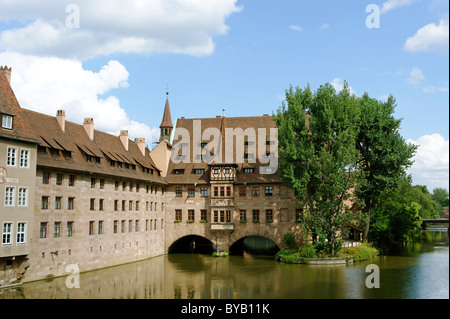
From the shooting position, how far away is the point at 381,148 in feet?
157

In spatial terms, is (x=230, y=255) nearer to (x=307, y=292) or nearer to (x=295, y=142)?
(x=295, y=142)

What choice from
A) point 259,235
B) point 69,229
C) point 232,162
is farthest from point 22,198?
point 259,235

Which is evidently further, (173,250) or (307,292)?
(173,250)

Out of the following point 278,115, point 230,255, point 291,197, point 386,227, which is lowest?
point 230,255

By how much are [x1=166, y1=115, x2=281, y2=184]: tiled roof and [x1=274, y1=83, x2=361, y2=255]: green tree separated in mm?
5329

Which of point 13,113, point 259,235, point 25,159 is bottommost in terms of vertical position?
point 259,235

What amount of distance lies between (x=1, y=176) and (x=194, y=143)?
2835 centimetres

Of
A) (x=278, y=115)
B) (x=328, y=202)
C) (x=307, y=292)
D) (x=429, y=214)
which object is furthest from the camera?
(x=429, y=214)

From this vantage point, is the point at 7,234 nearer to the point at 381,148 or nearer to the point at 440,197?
the point at 381,148

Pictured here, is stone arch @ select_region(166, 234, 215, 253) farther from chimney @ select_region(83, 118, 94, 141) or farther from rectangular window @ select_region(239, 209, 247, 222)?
chimney @ select_region(83, 118, 94, 141)

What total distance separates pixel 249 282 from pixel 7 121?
2238cm
